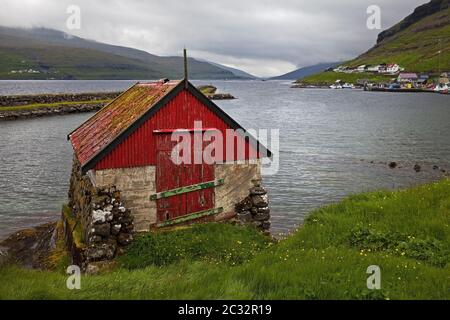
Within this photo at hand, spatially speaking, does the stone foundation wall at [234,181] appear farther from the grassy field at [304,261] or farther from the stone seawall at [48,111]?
the stone seawall at [48,111]

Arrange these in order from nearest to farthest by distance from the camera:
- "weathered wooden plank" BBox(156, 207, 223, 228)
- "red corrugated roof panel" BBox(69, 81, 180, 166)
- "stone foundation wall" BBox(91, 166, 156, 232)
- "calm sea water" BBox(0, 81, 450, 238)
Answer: "stone foundation wall" BBox(91, 166, 156, 232) → "red corrugated roof panel" BBox(69, 81, 180, 166) → "weathered wooden plank" BBox(156, 207, 223, 228) → "calm sea water" BBox(0, 81, 450, 238)

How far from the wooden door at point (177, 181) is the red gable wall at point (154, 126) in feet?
1.17

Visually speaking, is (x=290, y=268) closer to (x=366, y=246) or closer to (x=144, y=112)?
(x=366, y=246)

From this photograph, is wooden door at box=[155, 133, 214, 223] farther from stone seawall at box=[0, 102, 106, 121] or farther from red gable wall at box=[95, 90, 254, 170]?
stone seawall at box=[0, 102, 106, 121]

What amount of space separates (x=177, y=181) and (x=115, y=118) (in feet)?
13.4

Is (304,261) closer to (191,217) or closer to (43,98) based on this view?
(191,217)

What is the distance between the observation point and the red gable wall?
14852 millimetres

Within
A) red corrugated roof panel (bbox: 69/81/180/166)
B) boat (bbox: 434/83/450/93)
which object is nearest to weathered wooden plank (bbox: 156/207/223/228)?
red corrugated roof panel (bbox: 69/81/180/166)

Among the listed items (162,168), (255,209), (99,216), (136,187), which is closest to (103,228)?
(99,216)

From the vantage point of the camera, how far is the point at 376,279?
8.93m

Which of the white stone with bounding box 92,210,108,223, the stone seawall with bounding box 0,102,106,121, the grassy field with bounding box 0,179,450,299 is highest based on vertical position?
the stone seawall with bounding box 0,102,106,121

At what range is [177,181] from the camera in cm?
1586

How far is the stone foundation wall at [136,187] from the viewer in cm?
1475

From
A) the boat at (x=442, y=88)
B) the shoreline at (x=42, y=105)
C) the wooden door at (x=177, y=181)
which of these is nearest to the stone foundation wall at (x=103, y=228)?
the wooden door at (x=177, y=181)
